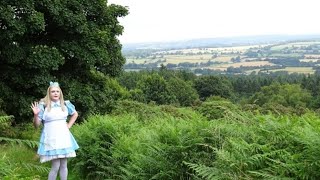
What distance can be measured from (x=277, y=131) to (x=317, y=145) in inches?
39.2

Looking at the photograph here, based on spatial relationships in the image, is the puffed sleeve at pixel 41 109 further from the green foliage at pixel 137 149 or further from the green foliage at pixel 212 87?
the green foliage at pixel 212 87

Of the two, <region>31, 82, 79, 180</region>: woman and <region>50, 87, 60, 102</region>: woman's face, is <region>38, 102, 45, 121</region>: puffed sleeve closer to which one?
<region>31, 82, 79, 180</region>: woman

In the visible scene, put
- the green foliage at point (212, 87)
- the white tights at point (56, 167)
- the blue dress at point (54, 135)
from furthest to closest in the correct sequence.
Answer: the green foliage at point (212, 87) < the white tights at point (56, 167) < the blue dress at point (54, 135)

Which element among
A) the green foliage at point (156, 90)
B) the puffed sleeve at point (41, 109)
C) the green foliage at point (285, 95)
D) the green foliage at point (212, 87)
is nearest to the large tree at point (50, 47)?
the puffed sleeve at point (41, 109)

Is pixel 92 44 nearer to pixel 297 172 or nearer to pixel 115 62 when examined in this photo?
pixel 115 62

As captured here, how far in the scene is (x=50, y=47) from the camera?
17016 millimetres

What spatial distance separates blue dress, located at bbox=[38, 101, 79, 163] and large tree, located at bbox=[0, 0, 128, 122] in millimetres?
7496

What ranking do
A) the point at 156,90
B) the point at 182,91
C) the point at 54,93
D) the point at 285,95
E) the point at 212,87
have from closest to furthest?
the point at 54,93 → the point at 156,90 → the point at 182,91 → the point at 285,95 → the point at 212,87

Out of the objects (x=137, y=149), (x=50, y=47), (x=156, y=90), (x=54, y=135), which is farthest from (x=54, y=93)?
(x=156, y=90)

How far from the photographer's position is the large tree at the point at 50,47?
15648 mm

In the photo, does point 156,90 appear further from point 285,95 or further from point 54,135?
point 54,135

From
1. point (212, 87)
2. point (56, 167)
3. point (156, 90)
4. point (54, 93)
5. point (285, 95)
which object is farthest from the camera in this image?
point (212, 87)

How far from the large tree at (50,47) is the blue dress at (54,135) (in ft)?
24.6

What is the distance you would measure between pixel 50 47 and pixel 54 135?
9.09 meters
